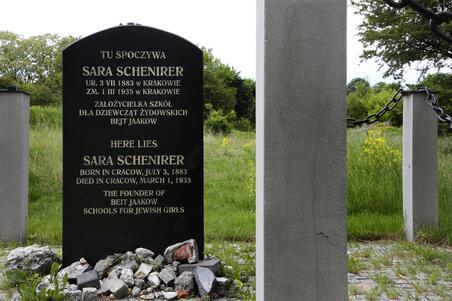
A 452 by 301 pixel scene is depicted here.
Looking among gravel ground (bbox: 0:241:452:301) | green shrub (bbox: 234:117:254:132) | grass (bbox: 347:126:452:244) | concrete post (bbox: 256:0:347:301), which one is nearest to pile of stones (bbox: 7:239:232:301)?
gravel ground (bbox: 0:241:452:301)

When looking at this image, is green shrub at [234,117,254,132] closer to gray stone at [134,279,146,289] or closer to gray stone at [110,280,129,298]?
gray stone at [134,279,146,289]

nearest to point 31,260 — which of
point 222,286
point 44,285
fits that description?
point 44,285

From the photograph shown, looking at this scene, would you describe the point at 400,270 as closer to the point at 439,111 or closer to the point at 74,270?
the point at 439,111

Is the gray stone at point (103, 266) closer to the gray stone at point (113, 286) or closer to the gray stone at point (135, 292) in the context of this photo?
the gray stone at point (113, 286)

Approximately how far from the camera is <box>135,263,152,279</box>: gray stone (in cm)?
401

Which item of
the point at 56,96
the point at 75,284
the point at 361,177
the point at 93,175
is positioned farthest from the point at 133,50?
the point at 56,96

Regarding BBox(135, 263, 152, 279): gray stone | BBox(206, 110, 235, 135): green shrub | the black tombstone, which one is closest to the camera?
BBox(135, 263, 152, 279): gray stone

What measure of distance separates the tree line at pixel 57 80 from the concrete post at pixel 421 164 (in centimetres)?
1719

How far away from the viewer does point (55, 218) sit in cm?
689

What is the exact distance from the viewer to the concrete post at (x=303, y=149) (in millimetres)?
1820

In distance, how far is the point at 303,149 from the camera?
72.6 inches

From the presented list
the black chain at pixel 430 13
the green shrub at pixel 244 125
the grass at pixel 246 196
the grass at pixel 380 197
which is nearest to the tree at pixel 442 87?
the grass at pixel 246 196

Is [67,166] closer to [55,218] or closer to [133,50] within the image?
[133,50]

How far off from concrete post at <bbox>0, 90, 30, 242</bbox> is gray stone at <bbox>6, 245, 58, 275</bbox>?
1.62m
